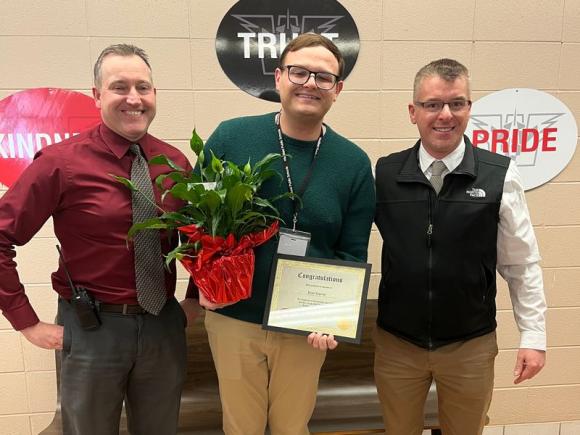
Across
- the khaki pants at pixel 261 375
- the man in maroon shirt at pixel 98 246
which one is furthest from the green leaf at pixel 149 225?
the khaki pants at pixel 261 375

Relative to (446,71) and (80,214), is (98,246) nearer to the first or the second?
(80,214)

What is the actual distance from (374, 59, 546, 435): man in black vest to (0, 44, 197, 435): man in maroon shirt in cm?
83

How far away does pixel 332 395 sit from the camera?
229cm

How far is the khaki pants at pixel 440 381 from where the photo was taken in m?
1.68

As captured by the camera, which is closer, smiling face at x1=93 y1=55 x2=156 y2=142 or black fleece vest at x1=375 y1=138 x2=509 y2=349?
smiling face at x1=93 y1=55 x2=156 y2=142

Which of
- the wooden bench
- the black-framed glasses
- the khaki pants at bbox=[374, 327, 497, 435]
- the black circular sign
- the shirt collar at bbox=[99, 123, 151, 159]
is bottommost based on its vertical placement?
the wooden bench

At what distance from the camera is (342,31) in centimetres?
229

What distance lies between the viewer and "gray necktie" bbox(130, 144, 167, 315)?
146 centimetres

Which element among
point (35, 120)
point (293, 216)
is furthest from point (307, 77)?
point (35, 120)

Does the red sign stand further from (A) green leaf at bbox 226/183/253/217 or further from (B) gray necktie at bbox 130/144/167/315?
(A) green leaf at bbox 226/183/253/217

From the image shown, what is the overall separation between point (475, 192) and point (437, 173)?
0.15 m

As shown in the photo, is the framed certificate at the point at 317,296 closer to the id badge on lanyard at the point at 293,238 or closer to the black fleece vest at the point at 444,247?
the id badge on lanyard at the point at 293,238

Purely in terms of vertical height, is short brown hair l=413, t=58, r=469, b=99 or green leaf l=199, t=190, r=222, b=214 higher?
short brown hair l=413, t=58, r=469, b=99

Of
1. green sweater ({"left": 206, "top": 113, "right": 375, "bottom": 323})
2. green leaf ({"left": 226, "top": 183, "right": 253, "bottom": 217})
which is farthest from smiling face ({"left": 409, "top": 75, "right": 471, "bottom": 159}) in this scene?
green leaf ({"left": 226, "top": 183, "right": 253, "bottom": 217})
